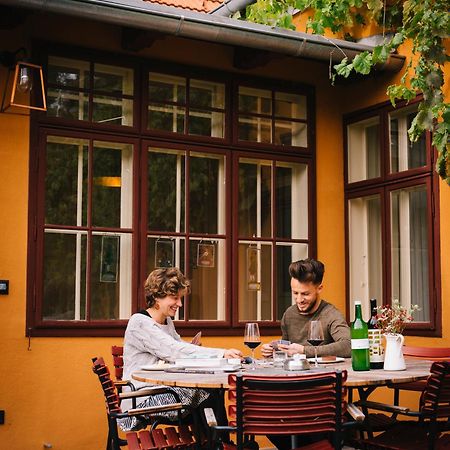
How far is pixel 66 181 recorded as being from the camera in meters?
6.41

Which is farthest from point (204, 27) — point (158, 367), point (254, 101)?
point (158, 367)

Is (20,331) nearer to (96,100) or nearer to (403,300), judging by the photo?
(96,100)

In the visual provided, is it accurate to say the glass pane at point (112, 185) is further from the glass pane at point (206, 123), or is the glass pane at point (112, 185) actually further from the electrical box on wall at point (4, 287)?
the electrical box on wall at point (4, 287)

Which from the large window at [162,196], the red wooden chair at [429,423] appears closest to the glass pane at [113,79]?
the large window at [162,196]

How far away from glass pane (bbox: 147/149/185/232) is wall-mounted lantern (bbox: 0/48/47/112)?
3.29 ft

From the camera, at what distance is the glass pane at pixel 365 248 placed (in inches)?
291

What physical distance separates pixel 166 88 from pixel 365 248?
7.36 feet

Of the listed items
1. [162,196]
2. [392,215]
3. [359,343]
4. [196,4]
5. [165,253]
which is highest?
[196,4]

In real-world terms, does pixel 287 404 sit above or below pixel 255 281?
below

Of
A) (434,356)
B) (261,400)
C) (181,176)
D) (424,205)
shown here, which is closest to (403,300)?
(424,205)

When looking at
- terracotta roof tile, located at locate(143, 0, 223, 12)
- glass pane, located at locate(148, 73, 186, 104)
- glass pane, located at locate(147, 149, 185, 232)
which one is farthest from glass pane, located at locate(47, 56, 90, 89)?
terracotta roof tile, located at locate(143, 0, 223, 12)

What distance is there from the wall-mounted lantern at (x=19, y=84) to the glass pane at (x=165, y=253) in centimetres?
136

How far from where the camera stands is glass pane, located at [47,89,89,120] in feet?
20.9

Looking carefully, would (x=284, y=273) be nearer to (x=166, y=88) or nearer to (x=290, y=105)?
(x=290, y=105)
